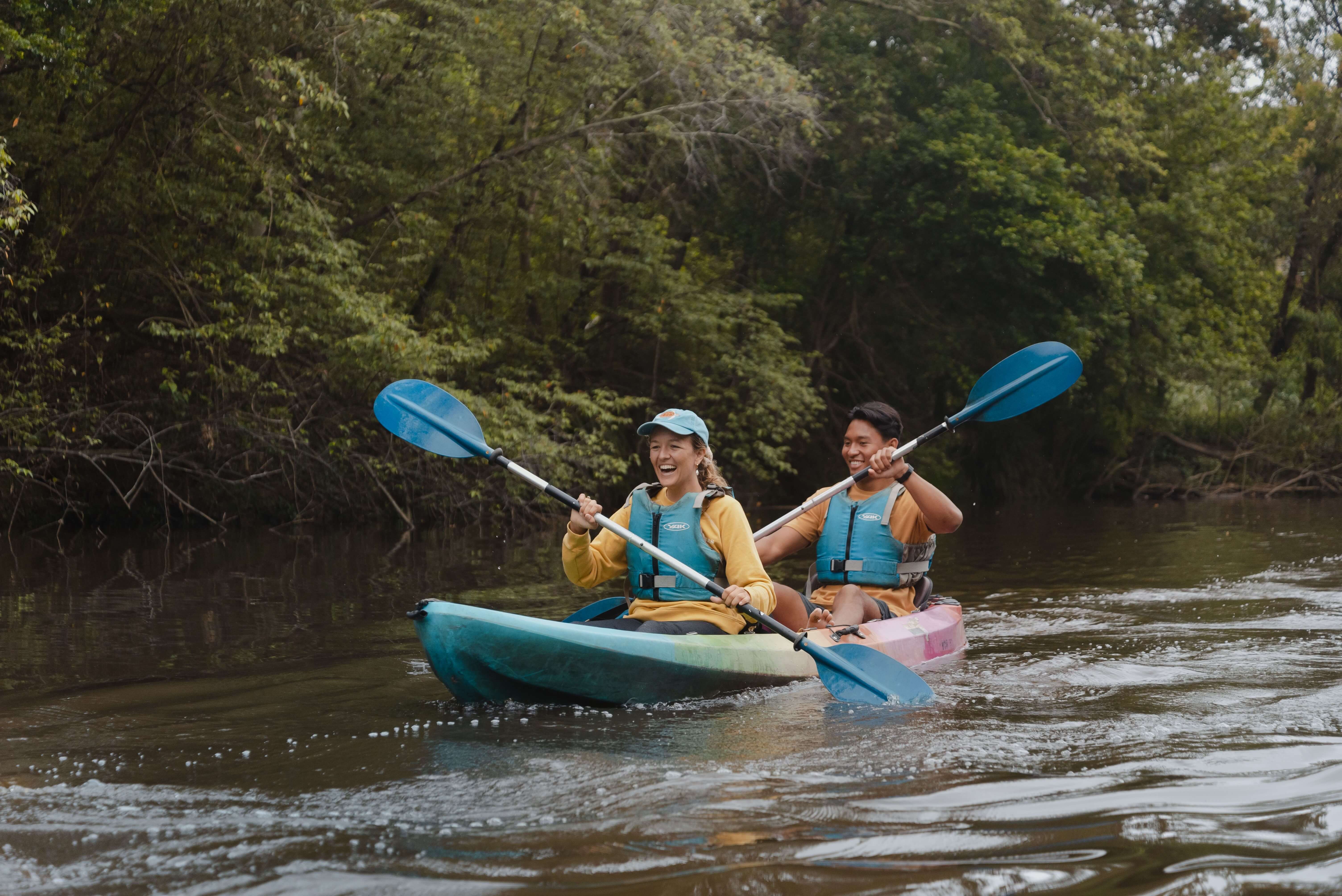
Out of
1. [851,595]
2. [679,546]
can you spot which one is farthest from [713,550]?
[851,595]

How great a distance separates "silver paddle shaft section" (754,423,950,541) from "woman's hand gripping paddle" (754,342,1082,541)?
14.3 inches

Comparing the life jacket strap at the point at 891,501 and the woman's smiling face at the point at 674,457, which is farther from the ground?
the woman's smiling face at the point at 674,457

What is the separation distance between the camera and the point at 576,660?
3943 mm

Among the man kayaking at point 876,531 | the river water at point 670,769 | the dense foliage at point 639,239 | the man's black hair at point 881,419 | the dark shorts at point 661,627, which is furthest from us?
the dense foliage at point 639,239

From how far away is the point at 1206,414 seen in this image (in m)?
18.4

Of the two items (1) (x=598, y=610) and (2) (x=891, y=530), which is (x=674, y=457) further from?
(2) (x=891, y=530)

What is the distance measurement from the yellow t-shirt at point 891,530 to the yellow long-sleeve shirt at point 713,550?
2.24ft

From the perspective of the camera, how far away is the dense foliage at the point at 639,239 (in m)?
9.98

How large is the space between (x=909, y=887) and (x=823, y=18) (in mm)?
14592

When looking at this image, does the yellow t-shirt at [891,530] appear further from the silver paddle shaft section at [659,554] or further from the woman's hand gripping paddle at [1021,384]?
the silver paddle shaft section at [659,554]

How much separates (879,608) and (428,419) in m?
1.91

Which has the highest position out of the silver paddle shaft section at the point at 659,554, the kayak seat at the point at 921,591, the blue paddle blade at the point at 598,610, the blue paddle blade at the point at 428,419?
the blue paddle blade at the point at 428,419

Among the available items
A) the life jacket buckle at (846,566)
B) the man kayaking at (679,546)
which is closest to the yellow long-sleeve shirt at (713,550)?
the man kayaking at (679,546)

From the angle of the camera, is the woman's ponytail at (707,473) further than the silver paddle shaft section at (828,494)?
No
